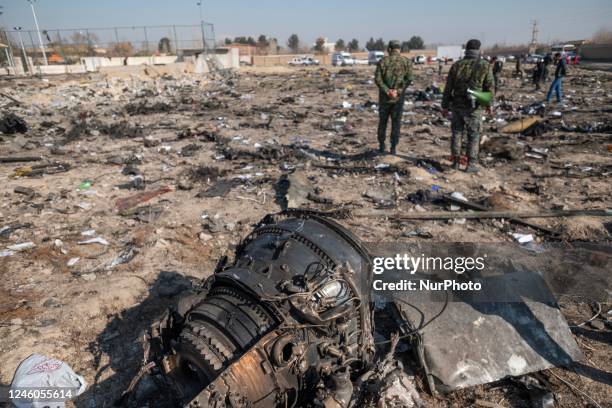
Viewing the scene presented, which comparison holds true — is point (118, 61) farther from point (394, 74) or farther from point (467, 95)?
point (467, 95)

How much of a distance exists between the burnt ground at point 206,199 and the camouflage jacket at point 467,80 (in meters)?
1.16

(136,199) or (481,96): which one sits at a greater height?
(481,96)

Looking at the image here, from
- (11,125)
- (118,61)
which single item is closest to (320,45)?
(118,61)

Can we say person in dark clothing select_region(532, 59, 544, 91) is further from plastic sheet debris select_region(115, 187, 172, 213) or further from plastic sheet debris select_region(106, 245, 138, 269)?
plastic sheet debris select_region(106, 245, 138, 269)

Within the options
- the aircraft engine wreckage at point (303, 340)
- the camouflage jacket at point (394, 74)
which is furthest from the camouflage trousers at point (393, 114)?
the aircraft engine wreckage at point (303, 340)

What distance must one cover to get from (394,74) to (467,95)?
142 centimetres

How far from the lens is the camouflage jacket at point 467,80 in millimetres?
5918

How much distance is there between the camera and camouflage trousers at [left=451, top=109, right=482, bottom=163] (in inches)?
242

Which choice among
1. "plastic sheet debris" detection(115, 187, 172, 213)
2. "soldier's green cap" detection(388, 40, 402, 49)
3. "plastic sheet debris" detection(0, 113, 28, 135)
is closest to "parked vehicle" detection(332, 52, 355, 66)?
"plastic sheet debris" detection(0, 113, 28, 135)

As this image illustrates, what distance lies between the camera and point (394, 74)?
681 centimetres

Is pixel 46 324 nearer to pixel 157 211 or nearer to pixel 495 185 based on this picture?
pixel 157 211

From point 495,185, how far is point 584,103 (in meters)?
9.24

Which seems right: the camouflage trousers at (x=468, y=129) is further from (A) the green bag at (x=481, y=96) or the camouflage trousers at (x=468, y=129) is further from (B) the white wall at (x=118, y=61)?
(B) the white wall at (x=118, y=61)

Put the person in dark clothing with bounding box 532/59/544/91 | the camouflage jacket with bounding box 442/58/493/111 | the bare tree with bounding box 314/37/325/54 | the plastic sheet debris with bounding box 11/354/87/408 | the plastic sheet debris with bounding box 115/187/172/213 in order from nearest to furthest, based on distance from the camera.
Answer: the plastic sheet debris with bounding box 11/354/87/408 → the plastic sheet debris with bounding box 115/187/172/213 → the camouflage jacket with bounding box 442/58/493/111 → the person in dark clothing with bounding box 532/59/544/91 → the bare tree with bounding box 314/37/325/54
